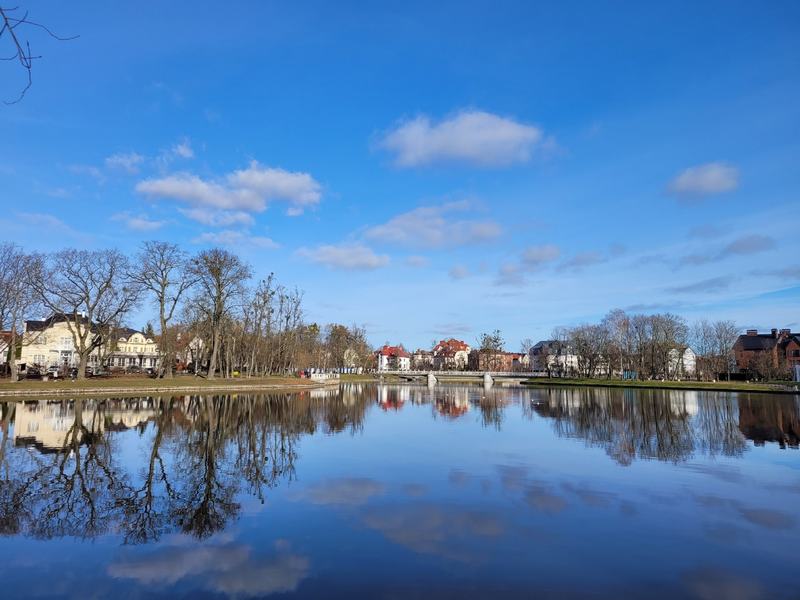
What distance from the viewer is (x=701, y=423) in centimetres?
2947

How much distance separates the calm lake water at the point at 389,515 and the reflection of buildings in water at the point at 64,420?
30 centimetres

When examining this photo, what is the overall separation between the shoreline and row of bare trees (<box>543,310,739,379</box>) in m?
61.1

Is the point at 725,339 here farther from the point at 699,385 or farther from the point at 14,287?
the point at 14,287

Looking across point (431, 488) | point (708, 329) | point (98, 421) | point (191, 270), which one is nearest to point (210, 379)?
point (191, 270)

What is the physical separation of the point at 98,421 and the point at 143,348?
321 feet

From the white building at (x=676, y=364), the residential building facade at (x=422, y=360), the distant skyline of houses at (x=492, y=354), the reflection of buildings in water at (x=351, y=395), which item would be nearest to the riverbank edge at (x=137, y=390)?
the reflection of buildings in water at (x=351, y=395)

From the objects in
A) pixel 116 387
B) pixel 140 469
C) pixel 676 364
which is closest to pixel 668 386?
pixel 676 364

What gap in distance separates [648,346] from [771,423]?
2438 inches

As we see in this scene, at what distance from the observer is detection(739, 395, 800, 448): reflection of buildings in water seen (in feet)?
78.2

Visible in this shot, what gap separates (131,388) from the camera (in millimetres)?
42500

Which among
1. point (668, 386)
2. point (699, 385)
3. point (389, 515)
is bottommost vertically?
point (668, 386)

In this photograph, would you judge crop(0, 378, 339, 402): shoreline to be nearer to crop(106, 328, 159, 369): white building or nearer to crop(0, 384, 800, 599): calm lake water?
crop(0, 384, 800, 599): calm lake water

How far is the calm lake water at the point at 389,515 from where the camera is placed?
299 inches

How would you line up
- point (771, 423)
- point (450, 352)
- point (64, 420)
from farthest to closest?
point (450, 352), point (771, 423), point (64, 420)
